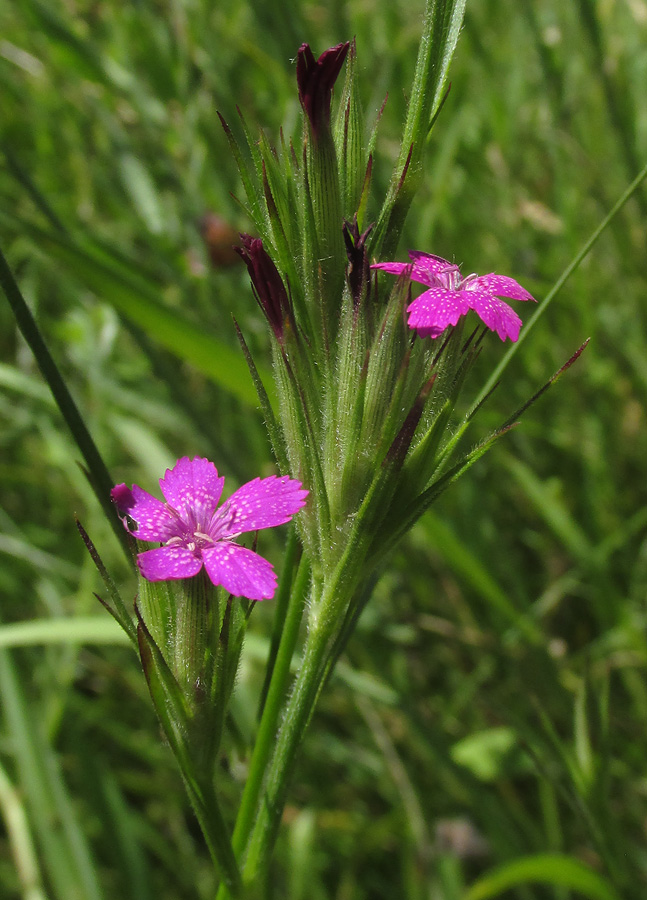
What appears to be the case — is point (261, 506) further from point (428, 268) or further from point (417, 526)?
point (417, 526)

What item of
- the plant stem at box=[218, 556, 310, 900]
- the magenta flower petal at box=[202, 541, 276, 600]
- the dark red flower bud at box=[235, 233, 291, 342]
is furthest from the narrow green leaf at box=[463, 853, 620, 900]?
the dark red flower bud at box=[235, 233, 291, 342]

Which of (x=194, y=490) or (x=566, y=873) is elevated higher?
(x=194, y=490)

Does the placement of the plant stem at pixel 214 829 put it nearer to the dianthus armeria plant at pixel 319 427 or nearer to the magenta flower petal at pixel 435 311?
the dianthus armeria plant at pixel 319 427

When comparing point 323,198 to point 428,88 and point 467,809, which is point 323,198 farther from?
point 467,809

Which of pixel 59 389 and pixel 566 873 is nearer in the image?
pixel 59 389

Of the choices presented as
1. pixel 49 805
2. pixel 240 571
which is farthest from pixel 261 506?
pixel 49 805

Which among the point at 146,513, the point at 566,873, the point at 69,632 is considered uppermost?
the point at 69,632
